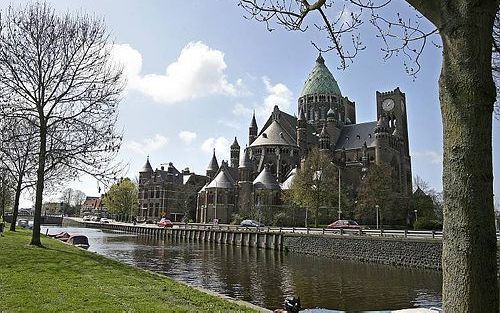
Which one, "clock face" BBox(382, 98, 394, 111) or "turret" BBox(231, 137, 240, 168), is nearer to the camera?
"clock face" BBox(382, 98, 394, 111)

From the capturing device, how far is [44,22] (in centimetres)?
2292

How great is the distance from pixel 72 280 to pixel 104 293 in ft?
7.79

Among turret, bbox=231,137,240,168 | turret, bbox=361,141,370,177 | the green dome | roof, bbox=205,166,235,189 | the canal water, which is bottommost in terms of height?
the canal water

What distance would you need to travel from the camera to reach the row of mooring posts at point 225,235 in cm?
4972

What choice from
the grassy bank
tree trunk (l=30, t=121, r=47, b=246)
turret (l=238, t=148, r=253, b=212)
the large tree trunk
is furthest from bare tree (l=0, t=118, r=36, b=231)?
turret (l=238, t=148, r=253, b=212)

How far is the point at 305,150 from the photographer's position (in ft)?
297

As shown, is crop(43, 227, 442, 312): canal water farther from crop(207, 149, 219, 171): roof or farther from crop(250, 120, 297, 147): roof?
crop(207, 149, 219, 171): roof

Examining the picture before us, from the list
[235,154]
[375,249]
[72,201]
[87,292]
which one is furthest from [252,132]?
[72,201]

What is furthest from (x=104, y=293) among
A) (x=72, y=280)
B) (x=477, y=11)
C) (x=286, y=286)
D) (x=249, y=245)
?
(x=249, y=245)

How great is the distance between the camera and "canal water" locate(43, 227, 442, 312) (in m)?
19.6

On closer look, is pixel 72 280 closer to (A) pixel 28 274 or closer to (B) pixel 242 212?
(A) pixel 28 274

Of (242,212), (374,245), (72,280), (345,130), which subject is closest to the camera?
(72,280)

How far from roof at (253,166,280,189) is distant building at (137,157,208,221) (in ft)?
91.9

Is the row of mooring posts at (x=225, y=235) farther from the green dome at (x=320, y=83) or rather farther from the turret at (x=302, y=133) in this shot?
the green dome at (x=320, y=83)
